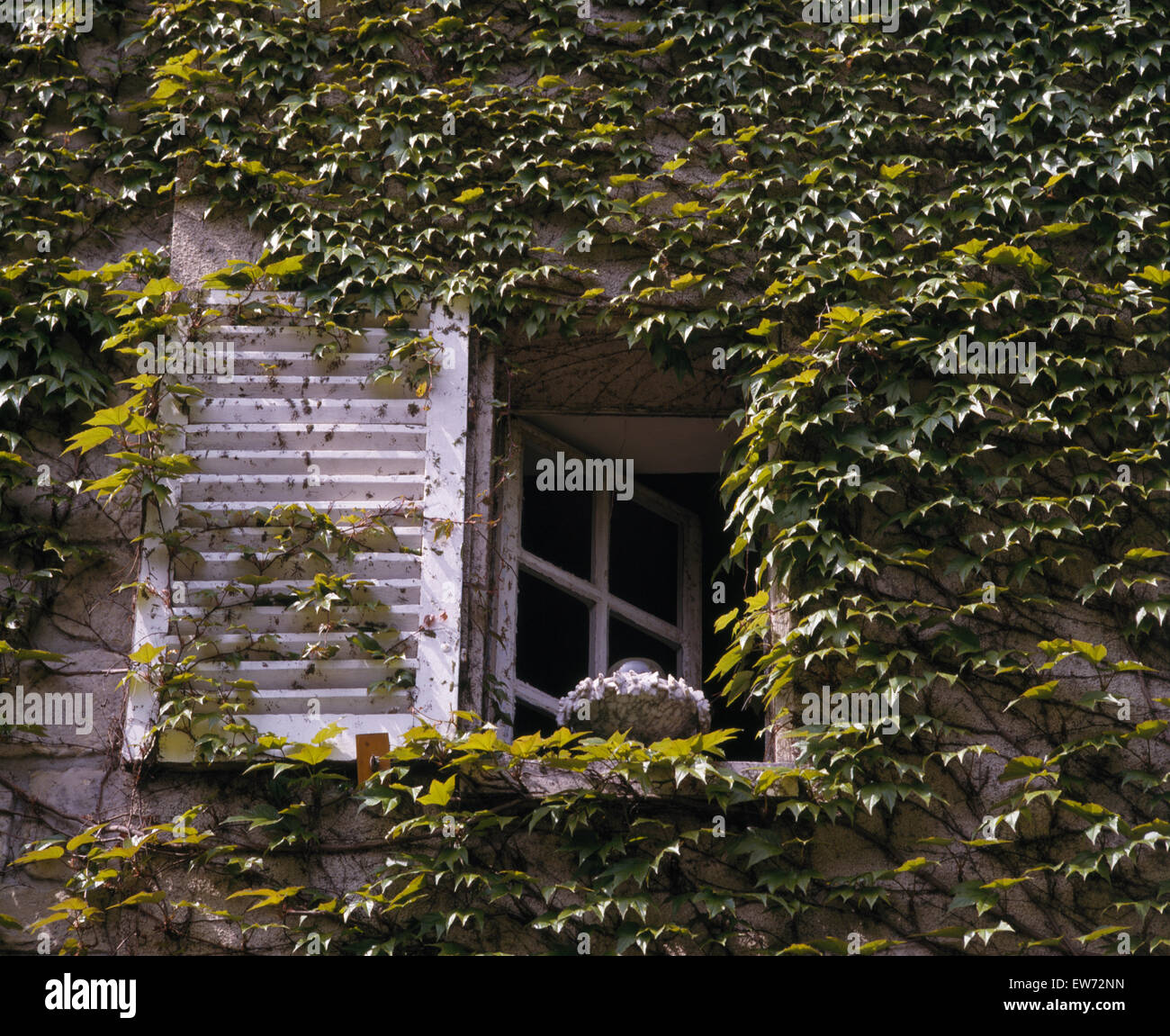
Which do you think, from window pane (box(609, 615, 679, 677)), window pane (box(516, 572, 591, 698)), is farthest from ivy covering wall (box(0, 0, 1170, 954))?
window pane (box(516, 572, 591, 698))

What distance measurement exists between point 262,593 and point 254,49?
79.2 inches

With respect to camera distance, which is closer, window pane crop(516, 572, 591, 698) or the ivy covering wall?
the ivy covering wall

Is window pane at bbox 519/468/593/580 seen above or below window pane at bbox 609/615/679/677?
above

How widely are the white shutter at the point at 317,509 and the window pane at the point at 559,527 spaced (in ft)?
2.29

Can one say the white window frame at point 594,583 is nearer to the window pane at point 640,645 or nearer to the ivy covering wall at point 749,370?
the window pane at point 640,645

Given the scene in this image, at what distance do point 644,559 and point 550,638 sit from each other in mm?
551

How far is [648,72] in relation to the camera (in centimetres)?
516

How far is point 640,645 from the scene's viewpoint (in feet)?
17.1

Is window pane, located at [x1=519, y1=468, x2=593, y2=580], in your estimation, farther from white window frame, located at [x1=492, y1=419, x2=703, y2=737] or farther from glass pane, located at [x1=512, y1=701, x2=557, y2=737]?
glass pane, located at [x1=512, y1=701, x2=557, y2=737]

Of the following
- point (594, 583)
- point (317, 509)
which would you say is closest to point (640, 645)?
point (594, 583)

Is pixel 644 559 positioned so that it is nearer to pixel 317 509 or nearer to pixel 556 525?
pixel 556 525

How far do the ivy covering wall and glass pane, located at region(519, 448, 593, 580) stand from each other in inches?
24.4

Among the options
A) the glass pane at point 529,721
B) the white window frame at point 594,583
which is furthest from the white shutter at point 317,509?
the glass pane at point 529,721

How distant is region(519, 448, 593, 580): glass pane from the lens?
5.13m
